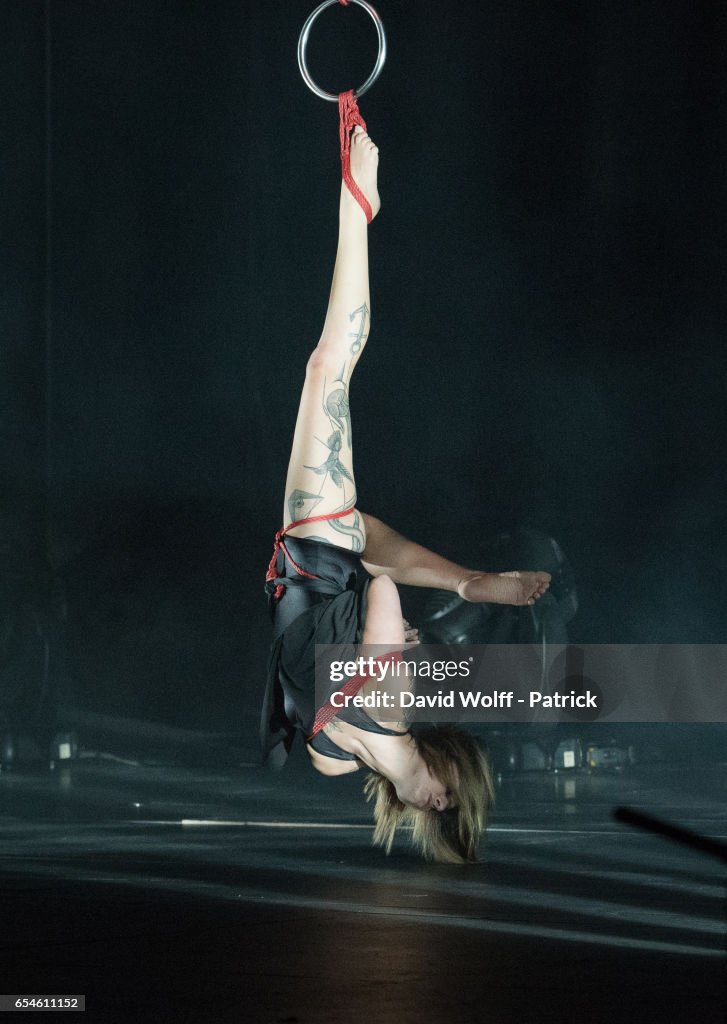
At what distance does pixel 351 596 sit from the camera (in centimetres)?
327

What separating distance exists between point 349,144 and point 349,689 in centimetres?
131

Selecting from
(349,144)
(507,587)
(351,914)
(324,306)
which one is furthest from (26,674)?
(351,914)

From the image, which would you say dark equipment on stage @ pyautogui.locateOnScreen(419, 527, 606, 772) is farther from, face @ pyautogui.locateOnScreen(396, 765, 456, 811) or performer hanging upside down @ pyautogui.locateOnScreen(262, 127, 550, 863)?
face @ pyautogui.locateOnScreen(396, 765, 456, 811)

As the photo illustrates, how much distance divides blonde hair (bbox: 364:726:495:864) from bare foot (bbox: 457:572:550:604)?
0.32m

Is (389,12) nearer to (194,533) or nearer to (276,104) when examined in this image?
(276,104)

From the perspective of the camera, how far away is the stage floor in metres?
1.91

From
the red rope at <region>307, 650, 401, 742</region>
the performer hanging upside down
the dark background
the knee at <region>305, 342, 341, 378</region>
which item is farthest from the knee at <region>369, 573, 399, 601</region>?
the dark background

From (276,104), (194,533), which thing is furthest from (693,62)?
(194,533)

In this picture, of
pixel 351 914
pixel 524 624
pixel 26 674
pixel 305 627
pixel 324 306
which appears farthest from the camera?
pixel 26 674

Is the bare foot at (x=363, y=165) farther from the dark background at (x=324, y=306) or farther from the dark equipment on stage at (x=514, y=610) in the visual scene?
the dark equipment on stage at (x=514, y=610)

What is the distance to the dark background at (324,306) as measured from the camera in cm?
482

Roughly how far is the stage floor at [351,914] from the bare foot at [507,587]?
0.61 m

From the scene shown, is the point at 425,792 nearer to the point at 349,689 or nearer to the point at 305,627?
the point at 349,689

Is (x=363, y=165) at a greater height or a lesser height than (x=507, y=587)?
greater
